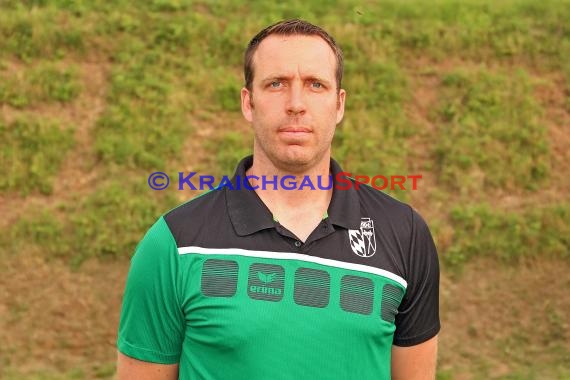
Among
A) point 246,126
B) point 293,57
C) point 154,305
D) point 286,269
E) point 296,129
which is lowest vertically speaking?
point 154,305

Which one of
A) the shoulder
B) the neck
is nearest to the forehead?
the neck

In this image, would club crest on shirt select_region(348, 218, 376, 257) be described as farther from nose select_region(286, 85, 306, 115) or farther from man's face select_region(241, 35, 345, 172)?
nose select_region(286, 85, 306, 115)

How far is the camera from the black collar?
2.83 meters

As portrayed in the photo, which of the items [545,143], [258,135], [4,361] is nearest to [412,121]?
[545,143]

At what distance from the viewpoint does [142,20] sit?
9711 mm

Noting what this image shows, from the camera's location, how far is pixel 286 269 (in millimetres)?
2750

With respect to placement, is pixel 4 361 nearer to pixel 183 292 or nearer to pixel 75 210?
pixel 75 210

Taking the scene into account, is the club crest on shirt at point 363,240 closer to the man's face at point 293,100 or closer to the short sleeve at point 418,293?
the short sleeve at point 418,293

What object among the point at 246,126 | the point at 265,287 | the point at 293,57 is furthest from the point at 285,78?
the point at 246,126

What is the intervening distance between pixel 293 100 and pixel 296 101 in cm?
1

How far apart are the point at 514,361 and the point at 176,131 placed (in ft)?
14.4

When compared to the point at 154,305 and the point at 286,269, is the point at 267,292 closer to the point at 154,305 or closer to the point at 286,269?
the point at 286,269

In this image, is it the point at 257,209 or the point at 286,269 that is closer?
the point at 286,269

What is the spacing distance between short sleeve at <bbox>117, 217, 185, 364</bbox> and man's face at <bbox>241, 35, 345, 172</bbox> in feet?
1.71
